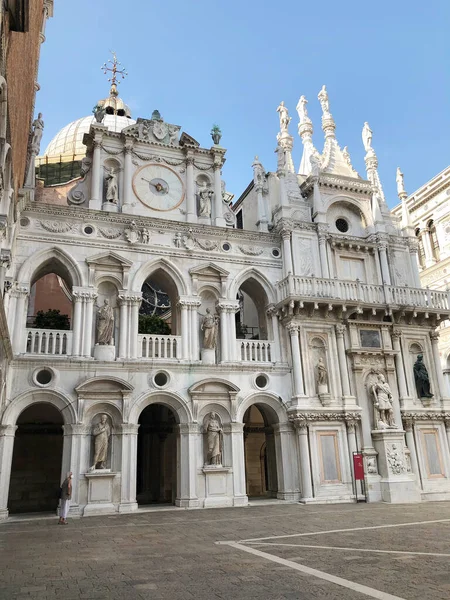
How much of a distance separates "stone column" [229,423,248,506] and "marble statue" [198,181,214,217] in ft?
28.5

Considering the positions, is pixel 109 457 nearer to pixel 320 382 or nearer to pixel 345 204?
pixel 320 382

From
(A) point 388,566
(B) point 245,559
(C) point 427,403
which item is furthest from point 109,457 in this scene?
(C) point 427,403

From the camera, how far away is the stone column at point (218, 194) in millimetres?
22016

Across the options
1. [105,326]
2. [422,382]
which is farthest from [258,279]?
[422,382]

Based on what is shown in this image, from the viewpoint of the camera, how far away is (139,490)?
899 inches

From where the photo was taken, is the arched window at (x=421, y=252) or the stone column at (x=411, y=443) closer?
the stone column at (x=411, y=443)

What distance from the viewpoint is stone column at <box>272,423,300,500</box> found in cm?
1967

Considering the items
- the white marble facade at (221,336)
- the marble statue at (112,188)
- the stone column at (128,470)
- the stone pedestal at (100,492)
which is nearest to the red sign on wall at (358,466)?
the white marble facade at (221,336)

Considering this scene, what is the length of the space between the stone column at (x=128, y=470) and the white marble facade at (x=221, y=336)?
0.17 feet

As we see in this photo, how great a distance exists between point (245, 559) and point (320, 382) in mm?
12434

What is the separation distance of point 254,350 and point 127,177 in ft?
28.3

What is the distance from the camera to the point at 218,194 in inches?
887

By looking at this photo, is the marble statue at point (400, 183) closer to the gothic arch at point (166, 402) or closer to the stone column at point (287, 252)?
the stone column at point (287, 252)

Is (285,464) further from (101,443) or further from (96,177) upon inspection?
(96,177)
